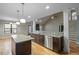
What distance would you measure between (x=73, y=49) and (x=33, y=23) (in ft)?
2.96

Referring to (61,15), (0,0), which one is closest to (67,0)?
(61,15)

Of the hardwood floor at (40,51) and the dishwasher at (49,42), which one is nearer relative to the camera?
the hardwood floor at (40,51)

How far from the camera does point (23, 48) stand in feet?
6.29

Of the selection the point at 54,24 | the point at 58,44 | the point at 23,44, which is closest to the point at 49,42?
the point at 58,44

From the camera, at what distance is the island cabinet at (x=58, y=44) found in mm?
1976

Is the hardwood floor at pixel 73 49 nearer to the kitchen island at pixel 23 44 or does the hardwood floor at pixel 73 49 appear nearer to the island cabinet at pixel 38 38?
the island cabinet at pixel 38 38

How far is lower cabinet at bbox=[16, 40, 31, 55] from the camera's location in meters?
1.88

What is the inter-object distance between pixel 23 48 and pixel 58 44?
0.67 m

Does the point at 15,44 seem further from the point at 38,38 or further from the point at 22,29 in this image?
the point at 38,38

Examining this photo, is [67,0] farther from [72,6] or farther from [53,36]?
[53,36]

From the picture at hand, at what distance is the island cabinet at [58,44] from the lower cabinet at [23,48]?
1.61ft

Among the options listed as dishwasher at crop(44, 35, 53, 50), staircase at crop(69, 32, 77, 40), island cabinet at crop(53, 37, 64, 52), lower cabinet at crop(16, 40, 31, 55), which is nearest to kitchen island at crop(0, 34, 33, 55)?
lower cabinet at crop(16, 40, 31, 55)

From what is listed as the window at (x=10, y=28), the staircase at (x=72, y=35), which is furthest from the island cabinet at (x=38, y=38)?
the staircase at (x=72, y=35)

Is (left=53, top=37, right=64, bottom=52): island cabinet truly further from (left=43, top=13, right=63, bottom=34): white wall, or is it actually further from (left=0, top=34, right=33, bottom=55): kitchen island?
(left=0, top=34, right=33, bottom=55): kitchen island
